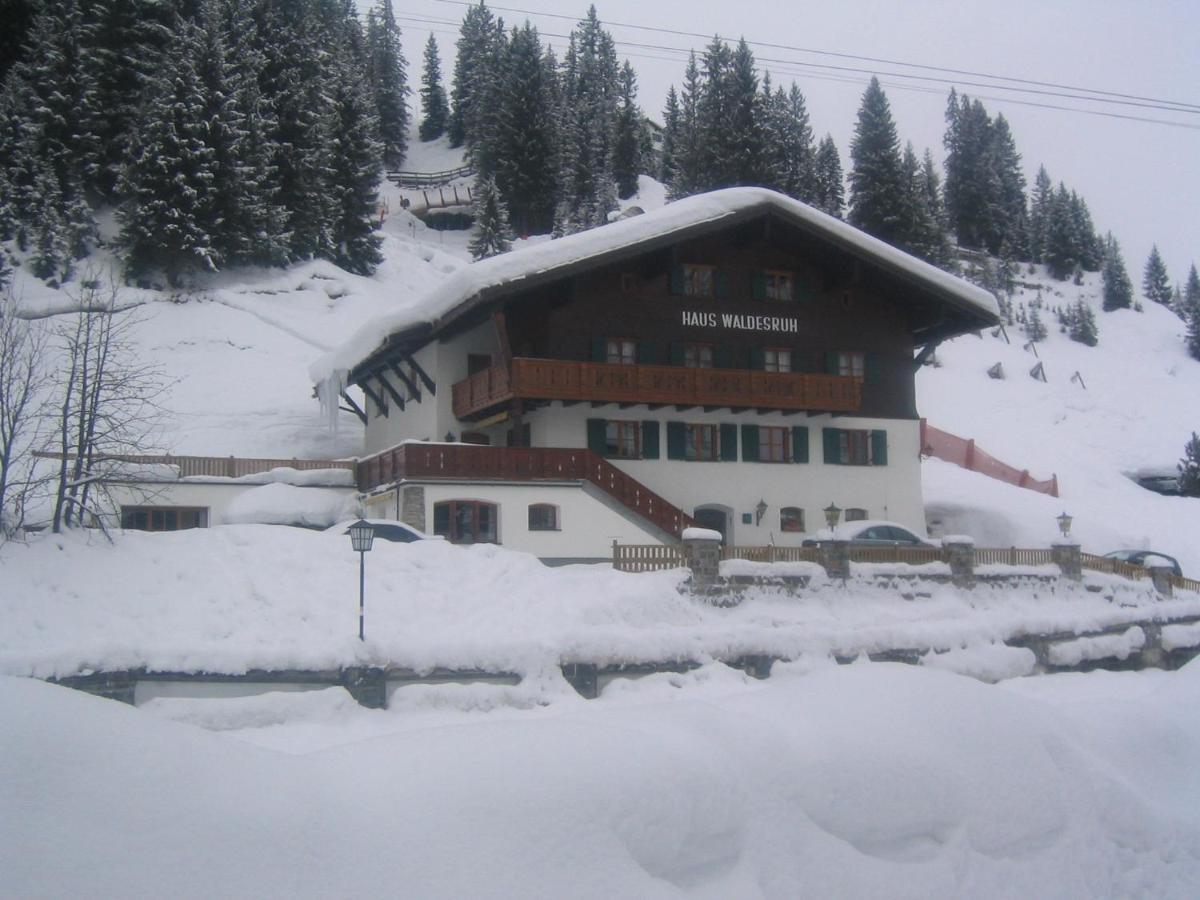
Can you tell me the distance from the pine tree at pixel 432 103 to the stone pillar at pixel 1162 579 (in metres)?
118

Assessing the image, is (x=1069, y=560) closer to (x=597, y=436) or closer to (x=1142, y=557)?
(x=1142, y=557)

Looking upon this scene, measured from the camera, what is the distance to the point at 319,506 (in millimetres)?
34125

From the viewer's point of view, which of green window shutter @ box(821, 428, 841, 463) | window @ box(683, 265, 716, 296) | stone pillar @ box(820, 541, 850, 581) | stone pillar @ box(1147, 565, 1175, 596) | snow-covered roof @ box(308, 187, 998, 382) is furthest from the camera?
green window shutter @ box(821, 428, 841, 463)

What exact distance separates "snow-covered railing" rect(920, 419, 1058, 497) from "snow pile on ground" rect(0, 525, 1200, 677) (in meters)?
25.1

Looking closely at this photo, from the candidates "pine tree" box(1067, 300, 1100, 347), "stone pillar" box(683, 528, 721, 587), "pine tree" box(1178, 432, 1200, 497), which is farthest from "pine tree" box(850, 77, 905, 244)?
"stone pillar" box(683, 528, 721, 587)

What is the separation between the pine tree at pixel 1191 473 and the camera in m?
54.7

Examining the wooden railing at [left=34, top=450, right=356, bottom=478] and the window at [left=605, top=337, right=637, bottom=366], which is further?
the window at [left=605, top=337, right=637, bottom=366]

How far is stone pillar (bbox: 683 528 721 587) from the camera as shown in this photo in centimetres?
2405

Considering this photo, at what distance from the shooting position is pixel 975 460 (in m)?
51.9

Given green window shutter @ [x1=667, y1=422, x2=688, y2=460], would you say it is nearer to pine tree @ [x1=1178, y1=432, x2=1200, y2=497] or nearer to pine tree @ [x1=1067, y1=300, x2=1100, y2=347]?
pine tree @ [x1=1178, y1=432, x2=1200, y2=497]

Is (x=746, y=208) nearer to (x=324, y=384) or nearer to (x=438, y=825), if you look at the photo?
(x=324, y=384)

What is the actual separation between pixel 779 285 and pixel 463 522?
14.3 metres

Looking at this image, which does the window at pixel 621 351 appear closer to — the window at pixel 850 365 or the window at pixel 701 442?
the window at pixel 701 442

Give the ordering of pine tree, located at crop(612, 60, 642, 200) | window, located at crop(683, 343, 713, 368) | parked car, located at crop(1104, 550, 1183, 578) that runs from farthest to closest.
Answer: pine tree, located at crop(612, 60, 642, 200)
window, located at crop(683, 343, 713, 368)
parked car, located at crop(1104, 550, 1183, 578)
